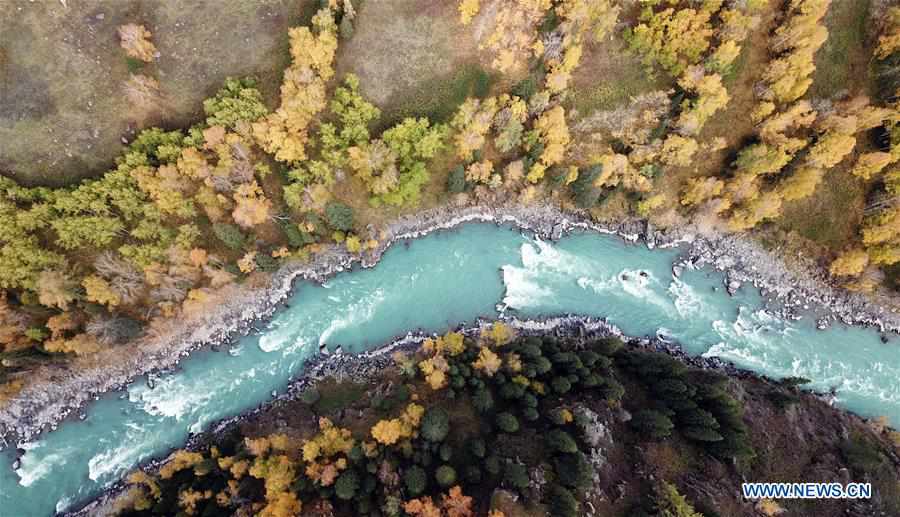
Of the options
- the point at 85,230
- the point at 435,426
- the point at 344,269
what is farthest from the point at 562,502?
the point at 85,230

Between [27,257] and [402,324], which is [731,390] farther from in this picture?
[27,257]

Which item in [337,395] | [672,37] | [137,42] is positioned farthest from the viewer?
[337,395]

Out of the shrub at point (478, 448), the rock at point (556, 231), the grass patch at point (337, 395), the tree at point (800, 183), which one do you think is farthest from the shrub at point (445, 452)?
the tree at point (800, 183)

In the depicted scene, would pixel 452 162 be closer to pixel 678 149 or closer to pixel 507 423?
pixel 678 149

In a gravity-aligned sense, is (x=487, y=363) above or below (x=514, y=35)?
below

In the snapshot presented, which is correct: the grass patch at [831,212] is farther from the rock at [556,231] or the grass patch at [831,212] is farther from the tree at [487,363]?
the tree at [487,363]

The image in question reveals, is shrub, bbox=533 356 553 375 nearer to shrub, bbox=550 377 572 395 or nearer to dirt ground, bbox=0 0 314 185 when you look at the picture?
shrub, bbox=550 377 572 395
